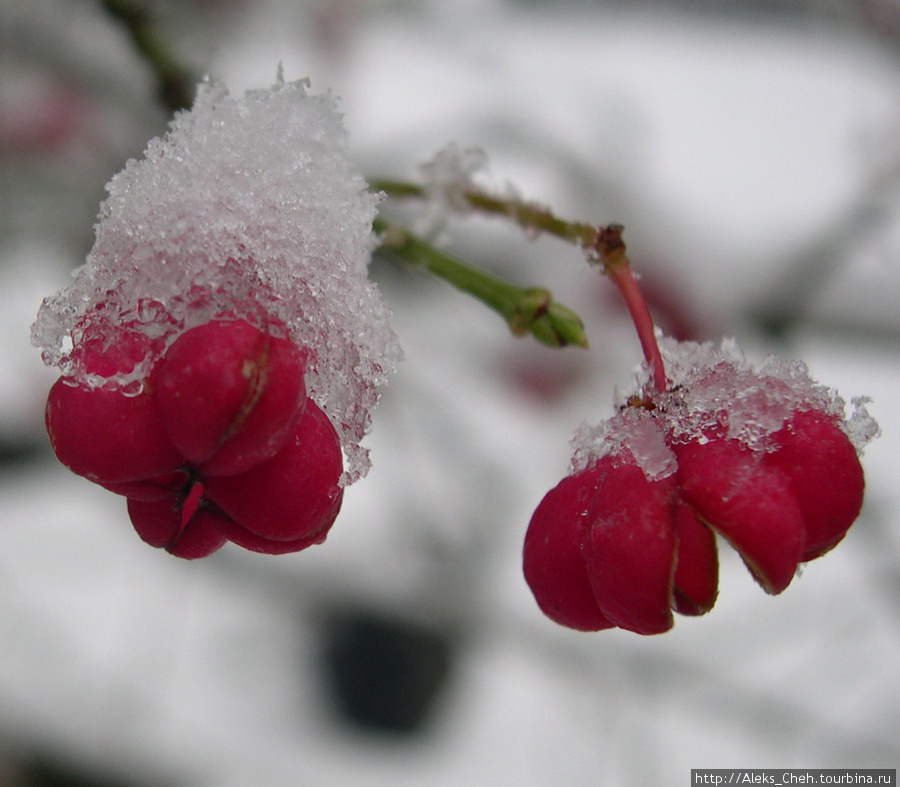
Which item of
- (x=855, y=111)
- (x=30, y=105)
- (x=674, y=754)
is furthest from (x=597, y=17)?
(x=674, y=754)

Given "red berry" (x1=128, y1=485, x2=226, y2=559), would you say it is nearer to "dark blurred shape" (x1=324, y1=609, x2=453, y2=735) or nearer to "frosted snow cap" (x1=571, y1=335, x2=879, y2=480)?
"frosted snow cap" (x1=571, y1=335, x2=879, y2=480)

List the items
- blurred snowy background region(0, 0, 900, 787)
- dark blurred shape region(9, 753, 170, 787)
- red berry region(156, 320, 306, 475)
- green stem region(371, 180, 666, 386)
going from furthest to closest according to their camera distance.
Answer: dark blurred shape region(9, 753, 170, 787), blurred snowy background region(0, 0, 900, 787), green stem region(371, 180, 666, 386), red berry region(156, 320, 306, 475)

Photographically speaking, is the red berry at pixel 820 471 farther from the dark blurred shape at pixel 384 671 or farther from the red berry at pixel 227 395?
the dark blurred shape at pixel 384 671

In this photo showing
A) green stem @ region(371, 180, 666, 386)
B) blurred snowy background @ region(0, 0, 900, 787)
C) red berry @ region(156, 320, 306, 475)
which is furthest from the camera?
blurred snowy background @ region(0, 0, 900, 787)

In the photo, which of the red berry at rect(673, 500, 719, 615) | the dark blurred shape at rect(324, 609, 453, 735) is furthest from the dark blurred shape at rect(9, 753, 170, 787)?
the red berry at rect(673, 500, 719, 615)

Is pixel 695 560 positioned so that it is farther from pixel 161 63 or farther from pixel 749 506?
pixel 161 63

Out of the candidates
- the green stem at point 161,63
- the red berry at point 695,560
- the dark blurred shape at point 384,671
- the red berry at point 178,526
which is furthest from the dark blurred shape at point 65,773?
the red berry at point 695,560
